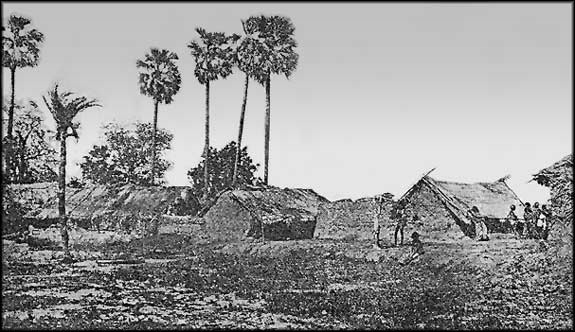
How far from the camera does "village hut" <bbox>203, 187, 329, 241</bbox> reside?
37.0 metres

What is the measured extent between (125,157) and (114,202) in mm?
24032

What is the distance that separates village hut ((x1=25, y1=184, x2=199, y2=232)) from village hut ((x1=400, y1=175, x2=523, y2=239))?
15788 mm

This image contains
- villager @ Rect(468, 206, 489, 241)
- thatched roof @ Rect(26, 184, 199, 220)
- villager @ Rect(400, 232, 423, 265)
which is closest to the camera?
villager @ Rect(400, 232, 423, 265)

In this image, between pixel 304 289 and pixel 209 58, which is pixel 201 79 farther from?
pixel 304 289

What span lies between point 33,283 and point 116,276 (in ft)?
9.65

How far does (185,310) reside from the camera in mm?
17078

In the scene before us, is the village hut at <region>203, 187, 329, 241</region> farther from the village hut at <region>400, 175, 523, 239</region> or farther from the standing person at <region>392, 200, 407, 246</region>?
the standing person at <region>392, 200, 407, 246</region>

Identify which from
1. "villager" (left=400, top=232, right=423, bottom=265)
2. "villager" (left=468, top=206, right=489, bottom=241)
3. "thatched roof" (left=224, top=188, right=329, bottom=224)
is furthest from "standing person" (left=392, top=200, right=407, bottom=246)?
"thatched roof" (left=224, top=188, right=329, bottom=224)

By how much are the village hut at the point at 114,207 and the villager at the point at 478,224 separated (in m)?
18.3

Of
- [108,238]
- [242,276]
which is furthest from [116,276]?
[108,238]

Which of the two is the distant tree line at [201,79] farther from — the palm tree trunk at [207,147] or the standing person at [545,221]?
the standing person at [545,221]

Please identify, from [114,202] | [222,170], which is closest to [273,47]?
[222,170]

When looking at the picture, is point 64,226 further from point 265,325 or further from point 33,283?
point 265,325

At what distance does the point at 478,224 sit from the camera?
105ft
